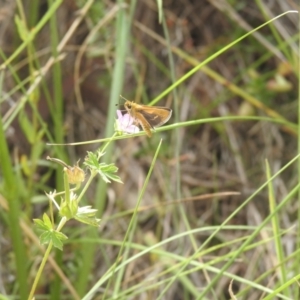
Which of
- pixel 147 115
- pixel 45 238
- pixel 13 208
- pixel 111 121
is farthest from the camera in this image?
pixel 111 121

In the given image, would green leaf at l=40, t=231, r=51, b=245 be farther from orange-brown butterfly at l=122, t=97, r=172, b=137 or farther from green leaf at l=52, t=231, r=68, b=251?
orange-brown butterfly at l=122, t=97, r=172, b=137

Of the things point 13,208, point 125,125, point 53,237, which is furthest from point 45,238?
point 13,208

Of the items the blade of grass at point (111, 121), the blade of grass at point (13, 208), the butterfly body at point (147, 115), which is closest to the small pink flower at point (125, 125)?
the butterfly body at point (147, 115)

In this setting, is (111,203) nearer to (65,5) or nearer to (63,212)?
(65,5)

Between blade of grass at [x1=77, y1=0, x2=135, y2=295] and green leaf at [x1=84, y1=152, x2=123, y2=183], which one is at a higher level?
green leaf at [x1=84, y1=152, x2=123, y2=183]

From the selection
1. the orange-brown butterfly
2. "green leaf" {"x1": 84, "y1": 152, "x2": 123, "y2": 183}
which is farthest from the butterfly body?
"green leaf" {"x1": 84, "y1": 152, "x2": 123, "y2": 183}

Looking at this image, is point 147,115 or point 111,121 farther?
point 111,121

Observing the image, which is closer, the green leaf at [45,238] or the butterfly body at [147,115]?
the green leaf at [45,238]

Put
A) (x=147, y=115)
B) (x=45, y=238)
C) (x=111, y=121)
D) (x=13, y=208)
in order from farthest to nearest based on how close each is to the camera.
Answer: (x=111, y=121) → (x=13, y=208) → (x=147, y=115) → (x=45, y=238)

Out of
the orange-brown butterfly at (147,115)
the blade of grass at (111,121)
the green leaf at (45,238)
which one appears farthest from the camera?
the blade of grass at (111,121)

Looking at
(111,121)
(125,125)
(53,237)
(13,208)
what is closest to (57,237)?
(53,237)

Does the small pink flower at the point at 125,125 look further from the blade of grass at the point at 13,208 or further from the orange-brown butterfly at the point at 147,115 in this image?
the blade of grass at the point at 13,208

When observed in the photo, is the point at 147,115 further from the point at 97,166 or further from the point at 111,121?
the point at 111,121

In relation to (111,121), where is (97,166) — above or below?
above
